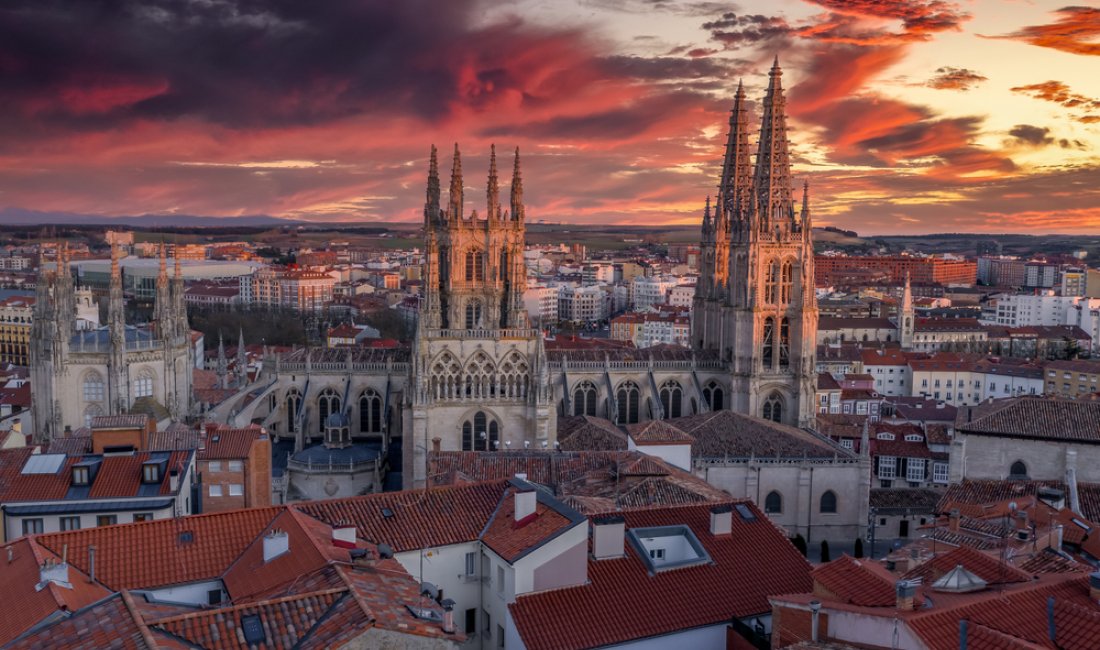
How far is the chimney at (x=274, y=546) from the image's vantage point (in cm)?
2517

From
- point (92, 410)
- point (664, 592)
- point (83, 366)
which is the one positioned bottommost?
point (92, 410)

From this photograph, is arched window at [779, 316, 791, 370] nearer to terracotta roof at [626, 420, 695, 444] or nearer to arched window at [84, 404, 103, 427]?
terracotta roof at [626, 420, 695, 444]

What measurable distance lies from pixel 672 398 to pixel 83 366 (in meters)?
A: 36.1

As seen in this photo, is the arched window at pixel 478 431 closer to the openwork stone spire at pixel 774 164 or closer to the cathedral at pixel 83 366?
the cathedral at pixel 83 366

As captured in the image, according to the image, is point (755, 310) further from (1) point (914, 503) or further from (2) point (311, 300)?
(2) point (311, 300)

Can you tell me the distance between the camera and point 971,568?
76.2 feet

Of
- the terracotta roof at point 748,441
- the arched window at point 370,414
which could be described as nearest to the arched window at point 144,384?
the arched window at point 370,414

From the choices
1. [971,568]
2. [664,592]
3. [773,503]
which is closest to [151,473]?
[664,592]

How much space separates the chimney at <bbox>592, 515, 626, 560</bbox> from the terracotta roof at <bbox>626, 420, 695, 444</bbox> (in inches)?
702

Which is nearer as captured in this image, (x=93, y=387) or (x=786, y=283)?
(x=93, y=387)

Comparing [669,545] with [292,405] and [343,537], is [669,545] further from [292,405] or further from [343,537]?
[292,405]

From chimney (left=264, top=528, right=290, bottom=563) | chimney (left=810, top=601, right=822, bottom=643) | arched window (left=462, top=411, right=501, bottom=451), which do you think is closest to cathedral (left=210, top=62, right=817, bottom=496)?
arched window (left=462, top=411, right=501, bottom=451)

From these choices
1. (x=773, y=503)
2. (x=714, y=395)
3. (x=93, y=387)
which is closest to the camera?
(x=773, y=503)

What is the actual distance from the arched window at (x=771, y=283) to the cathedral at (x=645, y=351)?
→ 0.07m
